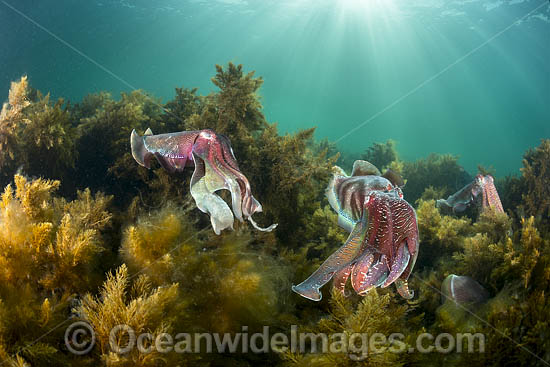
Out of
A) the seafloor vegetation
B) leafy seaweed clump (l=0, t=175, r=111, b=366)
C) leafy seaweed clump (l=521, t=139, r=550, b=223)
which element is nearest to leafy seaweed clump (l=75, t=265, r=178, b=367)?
the seafloor vegetation

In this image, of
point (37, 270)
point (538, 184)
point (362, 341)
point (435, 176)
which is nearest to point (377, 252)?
point (362, 341)

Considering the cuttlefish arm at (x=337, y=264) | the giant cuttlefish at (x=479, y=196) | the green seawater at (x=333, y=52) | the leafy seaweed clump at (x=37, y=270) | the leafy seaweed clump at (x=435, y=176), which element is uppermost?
the green seawater at (x=333, y=52)

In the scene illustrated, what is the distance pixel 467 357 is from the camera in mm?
1780

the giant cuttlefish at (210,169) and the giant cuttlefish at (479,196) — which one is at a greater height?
the giant cuttlefish at (210,169)

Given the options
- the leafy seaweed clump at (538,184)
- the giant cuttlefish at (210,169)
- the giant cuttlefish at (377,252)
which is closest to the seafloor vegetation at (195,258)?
the giant cuttlefish at (377,252)

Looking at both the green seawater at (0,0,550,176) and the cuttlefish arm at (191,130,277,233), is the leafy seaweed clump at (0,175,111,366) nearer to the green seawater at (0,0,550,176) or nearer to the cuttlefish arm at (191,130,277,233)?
the cuttlefish arm at (191,130,277,233)

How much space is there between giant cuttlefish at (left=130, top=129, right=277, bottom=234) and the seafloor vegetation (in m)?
0.56

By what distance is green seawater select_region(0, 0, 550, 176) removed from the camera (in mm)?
27906

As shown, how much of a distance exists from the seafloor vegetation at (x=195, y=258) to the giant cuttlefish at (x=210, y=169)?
1.85ft

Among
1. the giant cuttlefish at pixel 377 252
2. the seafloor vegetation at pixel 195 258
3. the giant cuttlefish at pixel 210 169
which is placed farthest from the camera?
the giant cuttlefish at pixel 210 169

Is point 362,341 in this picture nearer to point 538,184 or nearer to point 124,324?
point 124,324

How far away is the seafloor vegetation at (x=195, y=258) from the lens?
166 centimetres

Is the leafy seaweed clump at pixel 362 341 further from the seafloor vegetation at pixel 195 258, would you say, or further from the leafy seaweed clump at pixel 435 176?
the leafy seaweed clump at pixel 435 176

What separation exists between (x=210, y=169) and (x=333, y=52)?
7241 centimetres
